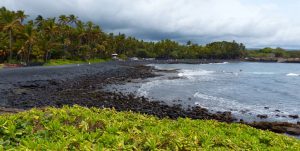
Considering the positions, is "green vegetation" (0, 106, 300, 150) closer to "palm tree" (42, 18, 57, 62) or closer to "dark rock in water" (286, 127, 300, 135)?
"dark rock in water" (286, 127, 300, 135)

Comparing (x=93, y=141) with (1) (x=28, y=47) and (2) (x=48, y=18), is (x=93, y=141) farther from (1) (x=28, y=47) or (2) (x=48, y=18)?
(2) (x=48, y=18)

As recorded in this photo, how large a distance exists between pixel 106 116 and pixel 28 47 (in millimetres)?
80592

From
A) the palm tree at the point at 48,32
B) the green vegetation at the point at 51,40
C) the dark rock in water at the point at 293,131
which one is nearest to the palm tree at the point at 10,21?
the green vegetation at the point at 51,40

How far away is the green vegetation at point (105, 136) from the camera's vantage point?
7.43 meters

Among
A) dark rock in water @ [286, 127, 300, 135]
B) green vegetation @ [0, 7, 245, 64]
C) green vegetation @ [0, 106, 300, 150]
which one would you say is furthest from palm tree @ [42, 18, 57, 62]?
green vegetation @ [0, 106, 300, 150]

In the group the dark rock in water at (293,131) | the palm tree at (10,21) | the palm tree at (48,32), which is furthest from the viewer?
the palm tree at (48,32)

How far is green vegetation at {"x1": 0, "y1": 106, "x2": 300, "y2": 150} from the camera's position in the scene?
7426 millimetres

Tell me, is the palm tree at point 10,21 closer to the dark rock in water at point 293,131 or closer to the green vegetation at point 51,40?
the green vegetation at point 51,40

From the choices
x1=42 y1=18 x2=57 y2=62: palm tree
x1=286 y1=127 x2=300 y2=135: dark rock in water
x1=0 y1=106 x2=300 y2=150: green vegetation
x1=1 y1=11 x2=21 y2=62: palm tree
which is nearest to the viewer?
x1=0 y1=106 x2=300 y2=150: green vegetation

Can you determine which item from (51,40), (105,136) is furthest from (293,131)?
(51,40)

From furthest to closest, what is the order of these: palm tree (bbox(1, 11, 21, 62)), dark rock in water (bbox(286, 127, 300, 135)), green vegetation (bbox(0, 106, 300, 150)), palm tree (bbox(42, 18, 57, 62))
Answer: palm tree (bbox(42, 18, 57, 62)) → palm tree (bbox(1, 11, 21, 62)) → dark rock in water (bbox(286, 127, 300, 135)) → green vegetation (bbox(0, 106, 300, 150))

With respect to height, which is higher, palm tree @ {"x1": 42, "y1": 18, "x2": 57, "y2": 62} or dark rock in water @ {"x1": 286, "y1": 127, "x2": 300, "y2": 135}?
palm tree @ {"x1": 42, "y1": 18, "x2": 57, "y2": 62}

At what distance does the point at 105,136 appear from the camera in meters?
7.90

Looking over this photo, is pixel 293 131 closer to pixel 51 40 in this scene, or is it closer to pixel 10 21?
pixel 10 21
